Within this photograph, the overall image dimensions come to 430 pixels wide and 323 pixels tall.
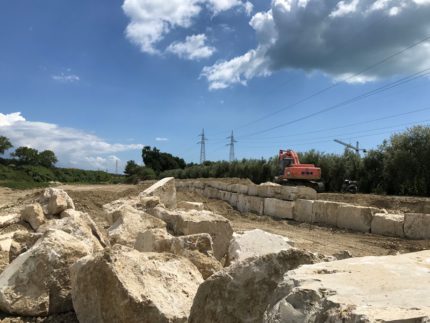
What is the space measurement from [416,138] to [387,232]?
1154 centimetres

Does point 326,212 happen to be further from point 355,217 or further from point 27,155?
point 27,155

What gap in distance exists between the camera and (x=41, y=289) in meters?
3.92

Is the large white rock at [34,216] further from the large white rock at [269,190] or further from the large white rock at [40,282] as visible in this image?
the large white rock at [269,190]

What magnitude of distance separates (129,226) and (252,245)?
2182 millimetres

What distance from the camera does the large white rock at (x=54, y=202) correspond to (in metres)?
8.09

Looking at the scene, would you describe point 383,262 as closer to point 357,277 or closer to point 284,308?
point 357,277

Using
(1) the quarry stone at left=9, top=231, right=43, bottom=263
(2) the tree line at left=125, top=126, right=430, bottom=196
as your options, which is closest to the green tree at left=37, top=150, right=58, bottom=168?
(2) the tree line at left=125, top=126, right=430, bottom=196

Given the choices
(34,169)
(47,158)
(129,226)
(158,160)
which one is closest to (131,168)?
(158,160)

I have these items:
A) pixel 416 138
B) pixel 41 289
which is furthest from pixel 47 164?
pixel 41 289

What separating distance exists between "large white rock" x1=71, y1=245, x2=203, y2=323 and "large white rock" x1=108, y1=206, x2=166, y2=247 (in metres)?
2.70

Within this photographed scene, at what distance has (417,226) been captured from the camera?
33.9 feet

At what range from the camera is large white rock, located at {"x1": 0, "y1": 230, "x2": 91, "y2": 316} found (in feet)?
12.7

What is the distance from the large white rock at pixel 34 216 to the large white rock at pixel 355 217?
805cm

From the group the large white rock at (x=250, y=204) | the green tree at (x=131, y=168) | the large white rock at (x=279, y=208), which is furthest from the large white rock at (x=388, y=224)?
the green tree at (x=131, y=168)
